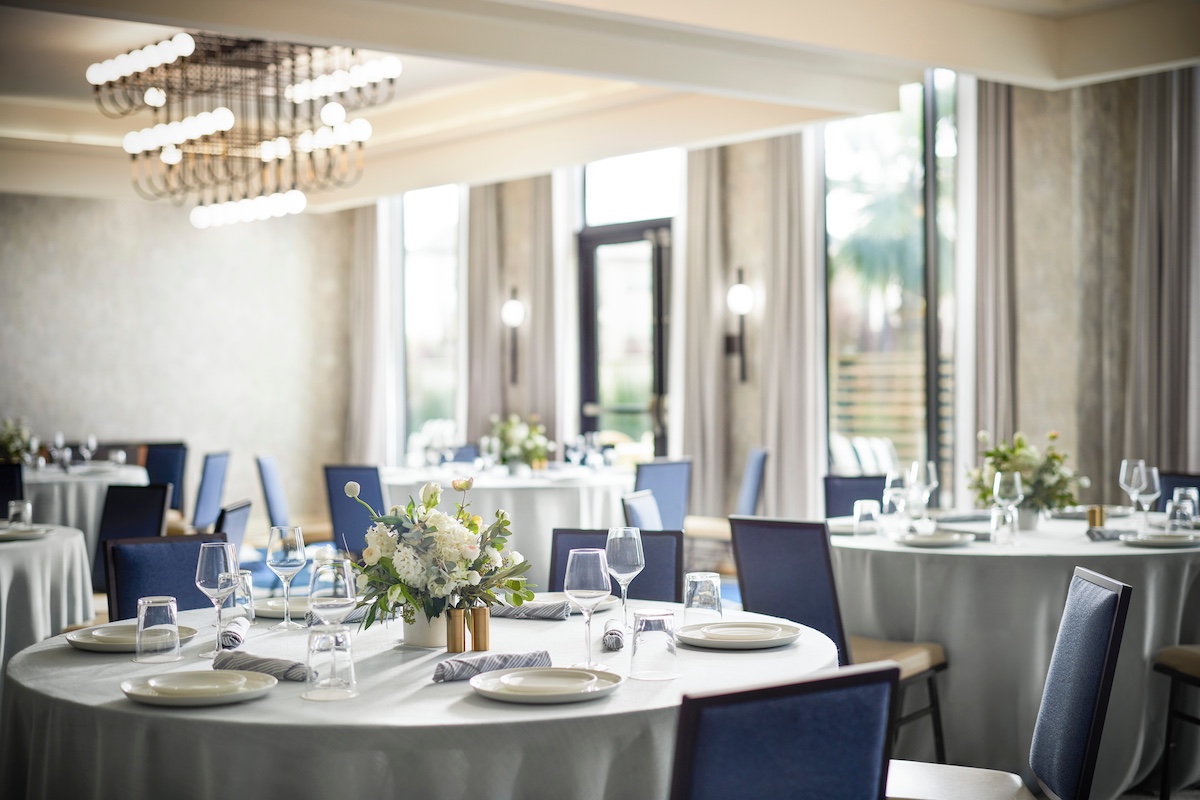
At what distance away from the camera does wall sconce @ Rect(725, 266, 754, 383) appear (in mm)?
9289

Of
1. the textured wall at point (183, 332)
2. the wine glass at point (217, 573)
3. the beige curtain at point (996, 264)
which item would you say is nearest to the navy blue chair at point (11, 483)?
the textured wall at point (183, 332)

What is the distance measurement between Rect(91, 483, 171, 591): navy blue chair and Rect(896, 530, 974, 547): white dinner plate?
3571 millimetres

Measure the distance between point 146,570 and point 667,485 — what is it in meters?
3.88

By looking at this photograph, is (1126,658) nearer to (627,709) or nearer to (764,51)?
(627,709)

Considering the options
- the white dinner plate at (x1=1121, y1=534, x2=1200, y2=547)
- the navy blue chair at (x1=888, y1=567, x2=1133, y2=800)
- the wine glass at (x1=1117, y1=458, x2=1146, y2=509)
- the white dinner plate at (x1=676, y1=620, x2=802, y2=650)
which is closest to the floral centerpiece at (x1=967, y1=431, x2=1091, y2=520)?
the wine glass at (x1=1117, y1=458, x2=1146, y2=509)

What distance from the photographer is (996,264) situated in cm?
768

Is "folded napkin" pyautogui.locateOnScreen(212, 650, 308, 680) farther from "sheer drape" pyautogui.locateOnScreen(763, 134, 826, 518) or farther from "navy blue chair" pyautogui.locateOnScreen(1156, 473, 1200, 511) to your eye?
"sheer drape" pyautogui.locateOnScreen(763, 134, 826, 518)

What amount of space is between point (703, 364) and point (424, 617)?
6.79m

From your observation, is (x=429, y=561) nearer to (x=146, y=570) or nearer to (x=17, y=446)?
(x=146, y=570)

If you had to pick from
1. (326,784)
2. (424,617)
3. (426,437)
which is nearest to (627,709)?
(326,784)

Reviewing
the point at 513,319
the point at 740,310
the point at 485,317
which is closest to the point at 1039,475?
the point at 740,310

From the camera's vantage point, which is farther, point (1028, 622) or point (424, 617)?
point (1028, 622)

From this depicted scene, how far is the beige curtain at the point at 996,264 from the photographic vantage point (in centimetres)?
762

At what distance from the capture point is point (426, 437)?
8.97 m
